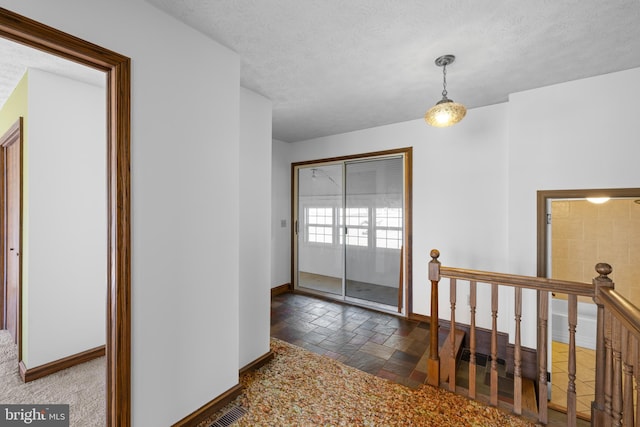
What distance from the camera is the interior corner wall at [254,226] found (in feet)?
7.98

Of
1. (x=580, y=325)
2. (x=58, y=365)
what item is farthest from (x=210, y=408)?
(x=580, y=325)

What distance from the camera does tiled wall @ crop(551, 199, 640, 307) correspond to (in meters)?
3.05

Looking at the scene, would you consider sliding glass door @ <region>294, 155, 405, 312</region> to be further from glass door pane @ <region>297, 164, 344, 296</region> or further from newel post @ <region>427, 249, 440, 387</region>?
newel post @ <region>427, 249, 440, 387</region>

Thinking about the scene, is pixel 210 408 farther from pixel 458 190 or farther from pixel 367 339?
pixel 458 190

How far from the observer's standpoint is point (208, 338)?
6.17 feet

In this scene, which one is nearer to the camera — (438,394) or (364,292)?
(438,394)

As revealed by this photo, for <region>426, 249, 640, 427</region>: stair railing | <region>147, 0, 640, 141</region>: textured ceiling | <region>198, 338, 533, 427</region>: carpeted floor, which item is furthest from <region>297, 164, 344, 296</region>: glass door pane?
<region>426, 249, 640, 427</region>: stair railing

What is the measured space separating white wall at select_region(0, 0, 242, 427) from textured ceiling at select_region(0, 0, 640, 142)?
25 cm

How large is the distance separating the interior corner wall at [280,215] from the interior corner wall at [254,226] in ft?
6.15

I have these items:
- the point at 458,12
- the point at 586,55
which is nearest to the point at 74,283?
the point at 458,12

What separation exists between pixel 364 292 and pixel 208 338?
271 centimetres

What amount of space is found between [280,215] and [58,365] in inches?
121

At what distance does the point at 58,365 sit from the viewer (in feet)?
7.74

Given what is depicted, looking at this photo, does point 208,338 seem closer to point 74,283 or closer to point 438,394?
point 74,283
